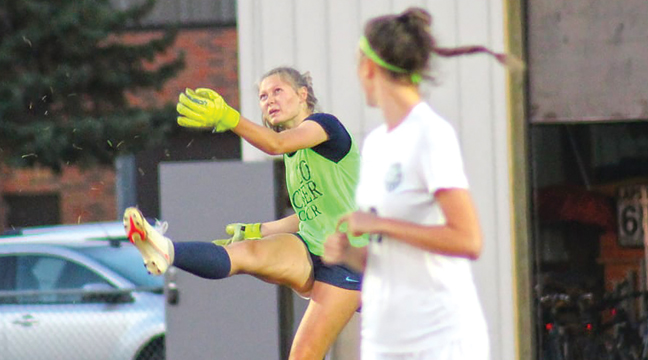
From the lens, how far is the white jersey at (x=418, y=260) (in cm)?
374

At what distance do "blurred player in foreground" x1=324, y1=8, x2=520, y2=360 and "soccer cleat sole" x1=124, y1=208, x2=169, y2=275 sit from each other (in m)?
1.76

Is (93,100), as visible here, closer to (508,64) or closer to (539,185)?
(539,185)

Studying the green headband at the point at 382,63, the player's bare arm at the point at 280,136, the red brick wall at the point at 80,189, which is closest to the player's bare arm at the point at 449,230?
the green headband at the point at 382,63

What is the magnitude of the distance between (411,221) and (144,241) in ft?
6.72

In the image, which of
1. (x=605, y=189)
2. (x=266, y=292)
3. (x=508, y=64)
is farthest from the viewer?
(x=605, y=189)

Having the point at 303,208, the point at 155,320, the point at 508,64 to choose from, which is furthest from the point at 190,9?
the point at 508,64

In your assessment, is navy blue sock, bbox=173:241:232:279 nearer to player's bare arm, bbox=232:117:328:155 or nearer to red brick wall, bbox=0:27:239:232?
player's bare arm, bbox=232:117:328:155

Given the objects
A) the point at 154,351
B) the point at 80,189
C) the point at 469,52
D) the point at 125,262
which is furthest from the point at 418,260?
the point at 80,189

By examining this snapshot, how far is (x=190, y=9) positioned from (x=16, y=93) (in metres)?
3.92

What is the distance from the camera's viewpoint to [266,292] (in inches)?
292

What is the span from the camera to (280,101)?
5.87 metres

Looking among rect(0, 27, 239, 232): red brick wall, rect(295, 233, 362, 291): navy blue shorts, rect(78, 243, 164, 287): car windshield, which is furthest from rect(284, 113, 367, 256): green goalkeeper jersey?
rect(0, 27, 239, 232): red brick wall

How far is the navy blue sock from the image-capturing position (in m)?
5.66

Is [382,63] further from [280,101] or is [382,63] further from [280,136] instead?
[280,101]
